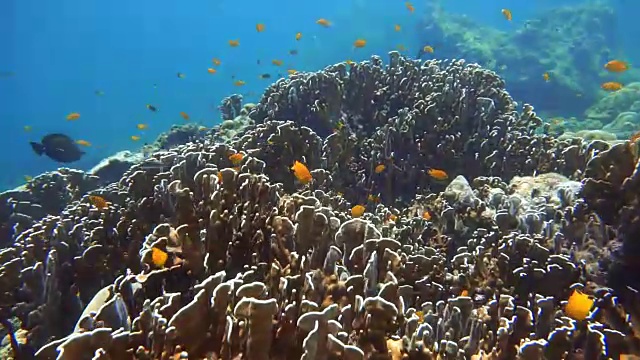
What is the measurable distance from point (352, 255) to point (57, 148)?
9.55 meters

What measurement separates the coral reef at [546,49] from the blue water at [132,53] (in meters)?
42.5

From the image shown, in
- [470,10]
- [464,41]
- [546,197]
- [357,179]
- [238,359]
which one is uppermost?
[470,10]

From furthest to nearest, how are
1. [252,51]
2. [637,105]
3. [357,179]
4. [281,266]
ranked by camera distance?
[252,51] → [637,105] → [357,179] → [281,266]

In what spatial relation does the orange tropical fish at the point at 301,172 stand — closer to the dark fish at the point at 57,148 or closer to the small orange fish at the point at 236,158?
the small orange fish at the point at 236,158

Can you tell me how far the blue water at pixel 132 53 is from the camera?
3615 inches

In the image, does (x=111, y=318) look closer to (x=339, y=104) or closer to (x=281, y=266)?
(x=281, y=266)

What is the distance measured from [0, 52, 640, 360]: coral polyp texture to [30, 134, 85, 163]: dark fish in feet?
14.4

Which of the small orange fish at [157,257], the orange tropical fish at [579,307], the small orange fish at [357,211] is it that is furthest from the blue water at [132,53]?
the orange tropical fish at [579,307]

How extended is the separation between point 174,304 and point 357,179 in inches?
214

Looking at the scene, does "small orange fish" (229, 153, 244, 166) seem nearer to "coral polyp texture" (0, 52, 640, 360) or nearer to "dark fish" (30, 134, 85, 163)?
"coral polyp texture" (0, 52, 640, 360)

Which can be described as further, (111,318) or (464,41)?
(464,41)

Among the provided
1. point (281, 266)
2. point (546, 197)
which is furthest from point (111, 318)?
point (546, 197)

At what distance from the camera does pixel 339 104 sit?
9016mm

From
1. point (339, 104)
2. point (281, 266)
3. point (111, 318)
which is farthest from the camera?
point (339, 104)
